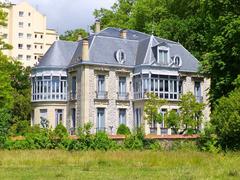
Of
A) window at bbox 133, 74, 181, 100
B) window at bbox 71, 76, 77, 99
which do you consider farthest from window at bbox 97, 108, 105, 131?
window at bbox 133, 74, 181, 100

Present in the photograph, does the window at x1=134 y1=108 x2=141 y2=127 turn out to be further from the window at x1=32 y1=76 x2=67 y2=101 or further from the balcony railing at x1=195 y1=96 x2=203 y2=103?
the window at x1=32 y1=76 x2=67 y2=101

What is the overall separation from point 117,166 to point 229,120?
27.2ft

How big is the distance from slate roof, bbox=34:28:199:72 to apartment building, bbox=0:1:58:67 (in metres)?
45.4

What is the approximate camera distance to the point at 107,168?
64.1 ft

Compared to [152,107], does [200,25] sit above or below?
above

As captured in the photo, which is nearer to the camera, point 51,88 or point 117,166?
point 117,166

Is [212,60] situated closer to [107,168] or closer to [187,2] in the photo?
[107,168]

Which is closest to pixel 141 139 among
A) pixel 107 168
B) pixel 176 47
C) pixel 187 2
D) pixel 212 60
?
pixel 212 60

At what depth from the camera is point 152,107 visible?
144 ft

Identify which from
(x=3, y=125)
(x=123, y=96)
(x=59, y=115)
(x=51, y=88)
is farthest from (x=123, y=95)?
(x=3, y=125)

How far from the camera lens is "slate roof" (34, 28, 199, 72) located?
48.0 meters

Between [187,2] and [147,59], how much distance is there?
51.1 ft

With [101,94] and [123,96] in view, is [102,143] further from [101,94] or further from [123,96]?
[123,96]

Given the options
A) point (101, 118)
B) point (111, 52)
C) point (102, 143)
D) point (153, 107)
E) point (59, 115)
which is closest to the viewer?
point (102, 143)
